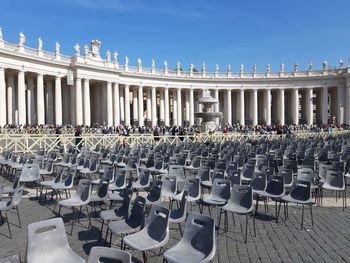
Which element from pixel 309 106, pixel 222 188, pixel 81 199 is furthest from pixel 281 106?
pixel 81 199

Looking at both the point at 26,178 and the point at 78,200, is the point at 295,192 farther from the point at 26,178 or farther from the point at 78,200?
the point at 26,178

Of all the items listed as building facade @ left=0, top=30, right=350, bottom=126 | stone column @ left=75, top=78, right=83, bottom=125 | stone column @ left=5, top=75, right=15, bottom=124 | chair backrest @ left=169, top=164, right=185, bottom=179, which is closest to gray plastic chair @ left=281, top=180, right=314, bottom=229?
chair backrest @ left=169, top=164, right=185, bottom=179

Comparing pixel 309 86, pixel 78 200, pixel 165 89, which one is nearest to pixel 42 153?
pixel 78 200

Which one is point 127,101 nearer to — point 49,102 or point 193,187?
point 49,102

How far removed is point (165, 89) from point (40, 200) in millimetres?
64953

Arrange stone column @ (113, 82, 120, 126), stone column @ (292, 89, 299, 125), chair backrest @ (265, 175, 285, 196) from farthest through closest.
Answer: stone column @ (292, 89, 299, 125)
stone column @ (113, 82, 120, 126)
chair backrest @ (265, 175, 285, 196)

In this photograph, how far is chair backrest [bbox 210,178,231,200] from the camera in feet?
30.6

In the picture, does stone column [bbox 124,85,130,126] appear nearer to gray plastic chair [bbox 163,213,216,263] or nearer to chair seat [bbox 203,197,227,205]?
chair seat [bbox 203,197,227,205]

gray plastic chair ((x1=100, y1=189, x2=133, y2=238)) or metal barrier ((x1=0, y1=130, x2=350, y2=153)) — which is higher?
metal barrier ((x1=0, y1=130, x2=350, y2=153))

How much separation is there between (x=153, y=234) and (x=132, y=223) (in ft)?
2.59

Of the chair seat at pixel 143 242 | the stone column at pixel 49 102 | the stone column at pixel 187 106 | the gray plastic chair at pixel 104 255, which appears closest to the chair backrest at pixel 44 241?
the chair seat at pixel 143 242

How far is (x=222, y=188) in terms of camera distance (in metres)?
9.47

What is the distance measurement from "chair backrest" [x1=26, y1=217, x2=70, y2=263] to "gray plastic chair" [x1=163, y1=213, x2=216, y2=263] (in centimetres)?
174

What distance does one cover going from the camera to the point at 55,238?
218 inches
